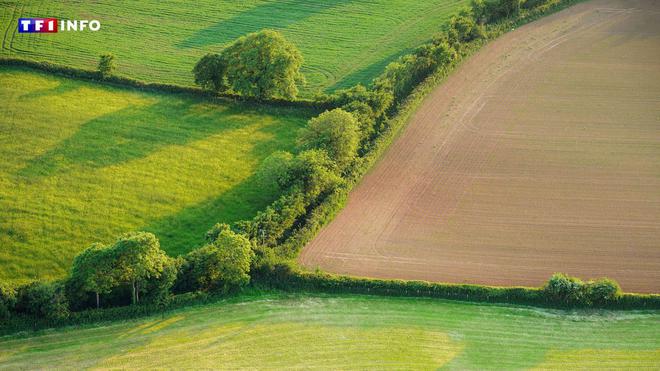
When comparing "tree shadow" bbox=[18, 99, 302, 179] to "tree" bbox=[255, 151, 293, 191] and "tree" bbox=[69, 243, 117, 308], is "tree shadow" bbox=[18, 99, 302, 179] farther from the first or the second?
"tree" bbox=[69, 243, 117, 308]

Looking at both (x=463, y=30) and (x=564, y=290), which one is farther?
(x=463, y=30)

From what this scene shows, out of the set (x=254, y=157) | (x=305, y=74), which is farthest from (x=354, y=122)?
(x=305, y=74)

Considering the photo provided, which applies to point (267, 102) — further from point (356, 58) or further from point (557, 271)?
point (557, 271)

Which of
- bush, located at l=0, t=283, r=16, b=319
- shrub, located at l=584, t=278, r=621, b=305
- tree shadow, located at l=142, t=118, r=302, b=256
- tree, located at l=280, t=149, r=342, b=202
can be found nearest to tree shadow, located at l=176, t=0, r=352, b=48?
tree shadow, located at l=142, t=118, r=302, b=256

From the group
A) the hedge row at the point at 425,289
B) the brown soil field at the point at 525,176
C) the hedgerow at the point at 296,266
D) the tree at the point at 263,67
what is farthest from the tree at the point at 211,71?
the hedge row at the point at 425,289

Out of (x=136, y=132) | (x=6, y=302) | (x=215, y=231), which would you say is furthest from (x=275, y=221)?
(x=136, y=132)

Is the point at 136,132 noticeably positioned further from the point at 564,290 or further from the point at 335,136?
the point at 564,290
